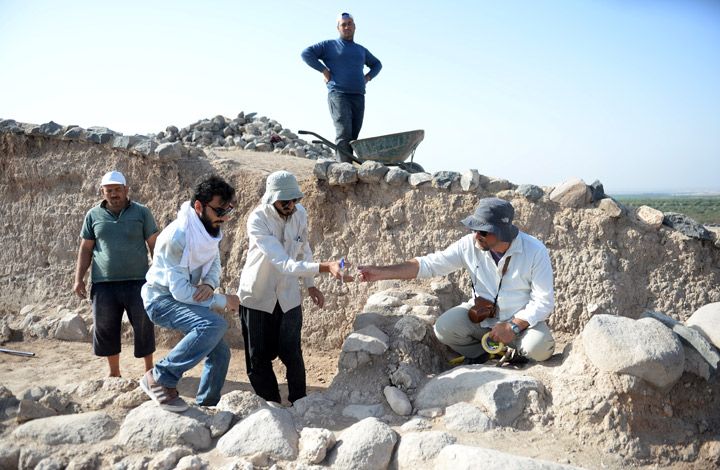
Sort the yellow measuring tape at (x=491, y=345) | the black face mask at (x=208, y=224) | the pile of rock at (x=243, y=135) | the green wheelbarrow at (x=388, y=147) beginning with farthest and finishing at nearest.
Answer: the pile of rock at (x=243, y=135) < the green wheelbarrow at (x=388, y=147) < the yellow measuring tape at (x=491, y=345) < the black face mask at (x=208, y=224)

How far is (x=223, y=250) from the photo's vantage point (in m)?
5.80

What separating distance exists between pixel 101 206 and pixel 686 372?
405 cm

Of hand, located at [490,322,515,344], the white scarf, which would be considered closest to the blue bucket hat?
hand, located at [490,322,515,344]

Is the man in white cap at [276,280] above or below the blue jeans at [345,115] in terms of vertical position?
below

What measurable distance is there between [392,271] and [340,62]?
303 centimetres

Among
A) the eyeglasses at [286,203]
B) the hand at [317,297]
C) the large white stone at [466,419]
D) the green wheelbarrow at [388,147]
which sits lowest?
the large white stone at [466,419]

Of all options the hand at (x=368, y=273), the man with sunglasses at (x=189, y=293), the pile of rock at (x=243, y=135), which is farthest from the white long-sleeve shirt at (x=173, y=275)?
the pile of rock at (x=243, y=135)

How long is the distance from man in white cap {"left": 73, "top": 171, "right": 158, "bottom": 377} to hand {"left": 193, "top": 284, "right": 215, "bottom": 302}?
1.13 meters

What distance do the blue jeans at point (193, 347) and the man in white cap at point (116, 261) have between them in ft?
3.07

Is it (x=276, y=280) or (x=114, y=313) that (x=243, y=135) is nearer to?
(x=114, y=313)

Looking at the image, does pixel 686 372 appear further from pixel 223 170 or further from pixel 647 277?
pixel 223 170

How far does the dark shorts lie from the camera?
14.1ft

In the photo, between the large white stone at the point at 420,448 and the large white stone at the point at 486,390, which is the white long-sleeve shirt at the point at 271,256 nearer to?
the large white stone at the point at 486,390

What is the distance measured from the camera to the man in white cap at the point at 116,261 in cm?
425
